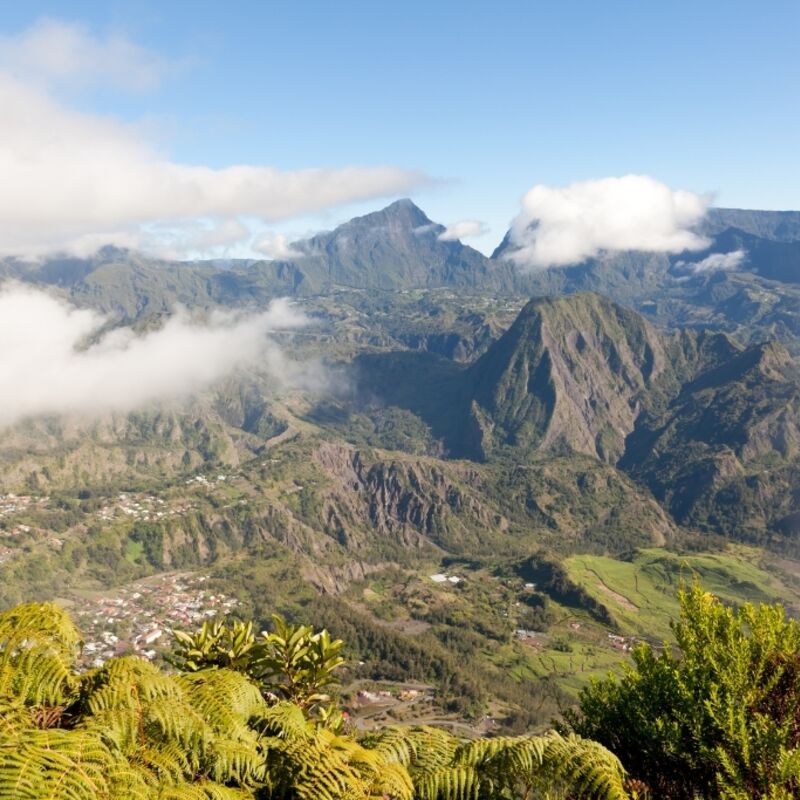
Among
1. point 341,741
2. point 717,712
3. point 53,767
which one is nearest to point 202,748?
point 341,741

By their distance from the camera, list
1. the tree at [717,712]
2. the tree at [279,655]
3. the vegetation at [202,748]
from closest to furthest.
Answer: the vegetation at [202,748] < the tree at [717,712] < the tree at [279,655]

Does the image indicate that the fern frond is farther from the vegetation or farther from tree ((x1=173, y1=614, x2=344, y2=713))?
tree ((x1=173, y1=614, x2=344, y2=713))

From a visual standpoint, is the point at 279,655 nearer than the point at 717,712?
No

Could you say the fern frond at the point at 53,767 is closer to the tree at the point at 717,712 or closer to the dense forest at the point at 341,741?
the dense forest at the point at 341,741

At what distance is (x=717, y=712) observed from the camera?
15.9 m

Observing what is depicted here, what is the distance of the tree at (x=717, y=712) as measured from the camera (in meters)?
14.4

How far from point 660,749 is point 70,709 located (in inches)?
662

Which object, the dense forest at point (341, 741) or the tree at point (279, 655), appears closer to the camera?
the dense forest at point (341, 741)

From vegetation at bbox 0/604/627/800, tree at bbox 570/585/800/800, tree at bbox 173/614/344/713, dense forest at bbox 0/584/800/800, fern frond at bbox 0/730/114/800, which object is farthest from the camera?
tree at bbox 173/614/344/713

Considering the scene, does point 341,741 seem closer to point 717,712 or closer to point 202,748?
point 202,748

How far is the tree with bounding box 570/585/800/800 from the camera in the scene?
567 inches

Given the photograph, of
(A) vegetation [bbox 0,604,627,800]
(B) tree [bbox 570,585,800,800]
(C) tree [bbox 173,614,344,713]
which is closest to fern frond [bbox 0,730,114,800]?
(A) vegetation [bbox 0,604,627,800]

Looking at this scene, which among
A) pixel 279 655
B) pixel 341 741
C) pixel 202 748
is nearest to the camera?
pixel 202 748

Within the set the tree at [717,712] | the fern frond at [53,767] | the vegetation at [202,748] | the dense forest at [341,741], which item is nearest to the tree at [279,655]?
the dense forest at [341,741]
